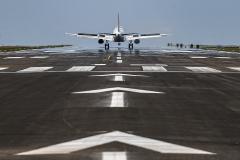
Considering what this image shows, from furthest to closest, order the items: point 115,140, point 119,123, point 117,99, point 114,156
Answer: point 117,99 → point 119,123 → point 115,140 → point 114,156

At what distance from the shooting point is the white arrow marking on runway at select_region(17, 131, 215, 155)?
9.37 meters

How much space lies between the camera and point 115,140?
404 inches

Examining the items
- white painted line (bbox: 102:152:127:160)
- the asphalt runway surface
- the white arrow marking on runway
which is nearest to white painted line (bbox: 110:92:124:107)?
the asphalt runway surface

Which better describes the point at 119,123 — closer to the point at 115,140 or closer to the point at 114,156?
Answer: the point at 115,140

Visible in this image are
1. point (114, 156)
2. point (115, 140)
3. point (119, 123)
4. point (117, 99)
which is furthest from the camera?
point (117, 99)

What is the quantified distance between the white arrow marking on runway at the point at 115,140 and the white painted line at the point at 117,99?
16.7 ft

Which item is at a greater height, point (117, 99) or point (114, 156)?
point (114, 156)

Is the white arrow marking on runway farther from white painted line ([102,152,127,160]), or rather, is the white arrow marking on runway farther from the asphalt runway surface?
A: white painted line ([102,152,127,160])

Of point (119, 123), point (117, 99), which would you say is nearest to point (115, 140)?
point (119, 123)

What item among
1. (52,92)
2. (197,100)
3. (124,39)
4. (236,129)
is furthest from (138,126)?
(124,39)

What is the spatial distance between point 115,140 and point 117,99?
281 inches

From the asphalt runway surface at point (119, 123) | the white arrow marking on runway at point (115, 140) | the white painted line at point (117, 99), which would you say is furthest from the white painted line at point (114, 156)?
the white painted line at point (117, 99)

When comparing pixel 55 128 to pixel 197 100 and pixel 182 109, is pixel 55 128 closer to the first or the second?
pixel 182 109

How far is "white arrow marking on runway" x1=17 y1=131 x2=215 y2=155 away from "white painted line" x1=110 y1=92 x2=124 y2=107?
16.7ft
